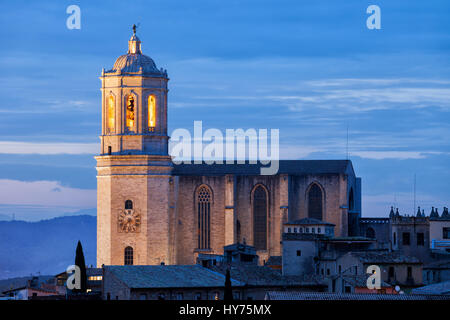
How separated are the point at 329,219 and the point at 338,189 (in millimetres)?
2607

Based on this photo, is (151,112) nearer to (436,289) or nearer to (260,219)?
(260,219)

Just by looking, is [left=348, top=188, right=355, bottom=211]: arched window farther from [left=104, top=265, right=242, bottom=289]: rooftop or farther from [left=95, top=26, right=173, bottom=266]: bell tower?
[left=104, top=265, right=242, bottom=289]: rooftop

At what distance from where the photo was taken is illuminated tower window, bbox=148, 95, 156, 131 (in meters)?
122

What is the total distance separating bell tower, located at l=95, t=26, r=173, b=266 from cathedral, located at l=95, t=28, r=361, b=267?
0.26 ft

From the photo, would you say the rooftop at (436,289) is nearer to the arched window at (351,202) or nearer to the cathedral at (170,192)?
the cathedral at (170,192)

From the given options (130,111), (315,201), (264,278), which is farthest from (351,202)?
(264,278)

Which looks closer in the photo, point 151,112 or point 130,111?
point 130,111

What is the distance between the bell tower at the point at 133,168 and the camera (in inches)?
4715

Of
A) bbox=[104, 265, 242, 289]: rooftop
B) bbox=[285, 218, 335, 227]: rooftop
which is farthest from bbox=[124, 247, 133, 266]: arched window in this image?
bbox=[104, 265, 242, 289]: rooftop

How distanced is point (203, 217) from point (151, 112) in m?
9.86

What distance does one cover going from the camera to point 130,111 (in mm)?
121438
